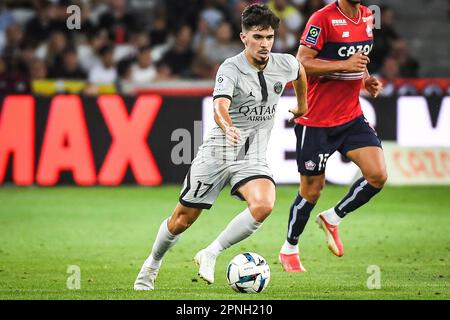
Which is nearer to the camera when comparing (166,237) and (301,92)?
(166,237)

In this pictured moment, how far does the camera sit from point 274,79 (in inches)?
338

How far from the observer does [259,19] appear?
8406mm

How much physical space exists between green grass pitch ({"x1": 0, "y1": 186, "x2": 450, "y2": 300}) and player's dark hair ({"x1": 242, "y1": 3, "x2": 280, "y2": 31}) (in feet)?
6.47

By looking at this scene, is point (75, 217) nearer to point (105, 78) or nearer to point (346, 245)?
point (346, 245)

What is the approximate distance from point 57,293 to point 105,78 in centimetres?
1022

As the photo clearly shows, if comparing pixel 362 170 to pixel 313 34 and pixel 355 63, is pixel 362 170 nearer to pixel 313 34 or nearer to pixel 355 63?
pixel 355 63

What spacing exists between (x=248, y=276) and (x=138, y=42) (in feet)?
36.0

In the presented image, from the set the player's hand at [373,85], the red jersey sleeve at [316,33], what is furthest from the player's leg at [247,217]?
the player's hand at [373,85]

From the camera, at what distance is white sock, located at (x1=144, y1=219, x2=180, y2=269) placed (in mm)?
8516

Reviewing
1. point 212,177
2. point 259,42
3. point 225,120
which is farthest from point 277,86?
point 212,177

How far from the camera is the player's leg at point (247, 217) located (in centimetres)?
Answer: 828

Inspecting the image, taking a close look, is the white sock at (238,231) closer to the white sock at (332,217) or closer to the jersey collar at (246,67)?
the jersey collar at (246,67)

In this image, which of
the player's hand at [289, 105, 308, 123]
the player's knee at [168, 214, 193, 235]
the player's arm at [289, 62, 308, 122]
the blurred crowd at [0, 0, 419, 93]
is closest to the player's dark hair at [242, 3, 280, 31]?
the player's arm at [289, 62, 308, 122]

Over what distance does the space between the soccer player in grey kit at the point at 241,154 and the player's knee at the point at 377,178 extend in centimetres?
141
